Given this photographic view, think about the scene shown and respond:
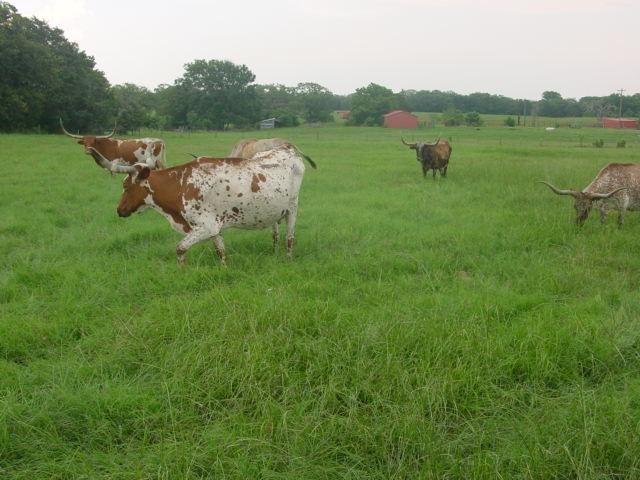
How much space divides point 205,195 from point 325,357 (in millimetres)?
3060

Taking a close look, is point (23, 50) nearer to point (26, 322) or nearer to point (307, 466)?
point (26, 322)

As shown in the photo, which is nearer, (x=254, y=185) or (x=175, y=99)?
(x=254, y=185)

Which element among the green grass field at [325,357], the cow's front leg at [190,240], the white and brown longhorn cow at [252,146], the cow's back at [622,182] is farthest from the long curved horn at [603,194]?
the cow's front leg at [190,240]

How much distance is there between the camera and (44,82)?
3600 centimetres

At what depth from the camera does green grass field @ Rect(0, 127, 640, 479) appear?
2809mm

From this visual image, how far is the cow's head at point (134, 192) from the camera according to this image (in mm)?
6180

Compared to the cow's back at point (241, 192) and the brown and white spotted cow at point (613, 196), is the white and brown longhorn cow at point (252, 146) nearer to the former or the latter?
the cow's back at point (241, 192)

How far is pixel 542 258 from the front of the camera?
6520 mm

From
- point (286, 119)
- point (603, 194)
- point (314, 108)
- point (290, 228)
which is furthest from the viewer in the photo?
point (314, 108)

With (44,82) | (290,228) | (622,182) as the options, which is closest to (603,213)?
(622,182)

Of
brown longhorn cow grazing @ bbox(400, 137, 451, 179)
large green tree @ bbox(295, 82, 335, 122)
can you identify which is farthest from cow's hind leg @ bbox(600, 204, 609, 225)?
large green tree @ bbox(295, 82, 335, 122)

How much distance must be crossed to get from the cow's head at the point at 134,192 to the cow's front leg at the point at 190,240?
0.78m

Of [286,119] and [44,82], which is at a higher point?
[44,82]

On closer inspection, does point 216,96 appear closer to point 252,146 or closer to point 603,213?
point 252,146
